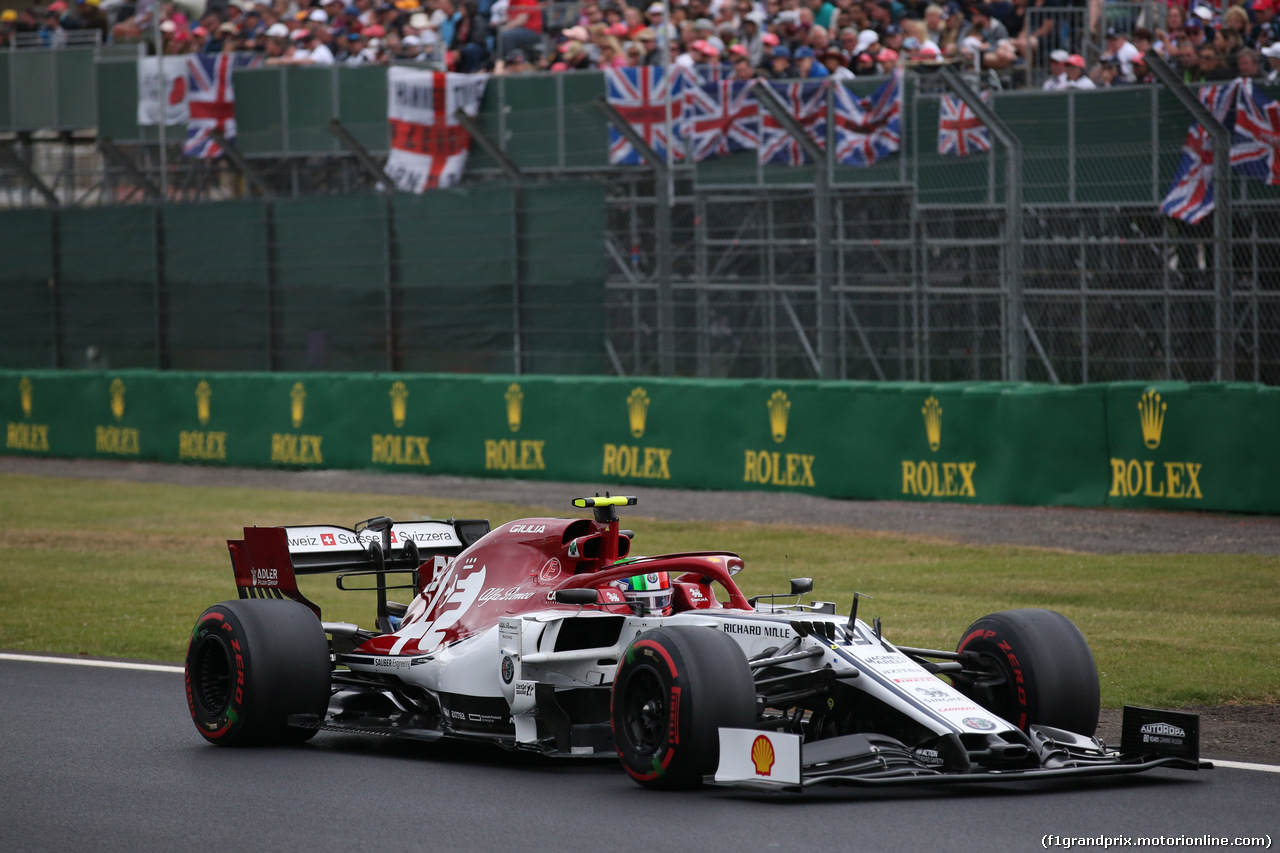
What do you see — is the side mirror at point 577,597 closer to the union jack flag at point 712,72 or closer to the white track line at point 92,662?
the white track line at point 92,662

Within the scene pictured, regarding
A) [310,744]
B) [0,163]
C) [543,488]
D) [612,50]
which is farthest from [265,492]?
[310,744]

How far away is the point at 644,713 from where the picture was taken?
6.57 metres

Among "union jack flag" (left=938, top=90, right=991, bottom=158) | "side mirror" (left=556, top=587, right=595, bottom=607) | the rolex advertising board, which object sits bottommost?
"side mirror" (left=556, top=587, right=595, bottom=607)

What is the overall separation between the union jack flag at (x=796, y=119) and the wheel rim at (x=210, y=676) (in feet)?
37.5

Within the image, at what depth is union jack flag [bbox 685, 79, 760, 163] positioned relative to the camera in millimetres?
19141

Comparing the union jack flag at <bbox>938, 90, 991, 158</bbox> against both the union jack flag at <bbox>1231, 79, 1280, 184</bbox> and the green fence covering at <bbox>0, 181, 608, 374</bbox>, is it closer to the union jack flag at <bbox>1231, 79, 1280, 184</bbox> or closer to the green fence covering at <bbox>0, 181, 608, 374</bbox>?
the union jack flag at <bbox>1231, 79, 1280, 184</bbox>

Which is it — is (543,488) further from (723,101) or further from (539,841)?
(539,841)

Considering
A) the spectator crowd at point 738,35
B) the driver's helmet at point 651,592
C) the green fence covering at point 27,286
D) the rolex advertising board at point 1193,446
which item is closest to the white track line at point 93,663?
the driver's helmet at point 651,592

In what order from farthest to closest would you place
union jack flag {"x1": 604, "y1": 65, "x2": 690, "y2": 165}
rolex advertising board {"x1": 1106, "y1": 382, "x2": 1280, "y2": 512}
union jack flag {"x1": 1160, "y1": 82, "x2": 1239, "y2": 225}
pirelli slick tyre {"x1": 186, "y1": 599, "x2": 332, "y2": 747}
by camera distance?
1. union jack flag {"x1": 604, "y1": 65, "x2": 690, "y2": 165}
2. union jack flag {"x1": 1160, "y1": 82, "x2": 1239, "y2": 225}
3. rolex advertising board {"x1": 1106, "y1": 382, "x2": 1280, "y2": 512}
4. pirelli slick tyre {"x1": 186, "y1": 599, "x2": 332, "y2": 747}

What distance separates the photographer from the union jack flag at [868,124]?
17.9 metres

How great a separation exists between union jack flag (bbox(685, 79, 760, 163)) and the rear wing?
35.3ft

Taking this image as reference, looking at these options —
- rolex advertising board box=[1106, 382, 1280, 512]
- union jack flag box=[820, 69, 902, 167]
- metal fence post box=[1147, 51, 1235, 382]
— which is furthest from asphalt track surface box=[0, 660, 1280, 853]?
union jack flag box=[820, 69, 902, 167]

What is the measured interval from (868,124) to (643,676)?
12412 mm

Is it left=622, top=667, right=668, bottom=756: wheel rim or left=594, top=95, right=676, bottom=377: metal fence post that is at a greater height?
left=594, top=95, right=676, bottom=377: metal fence post
